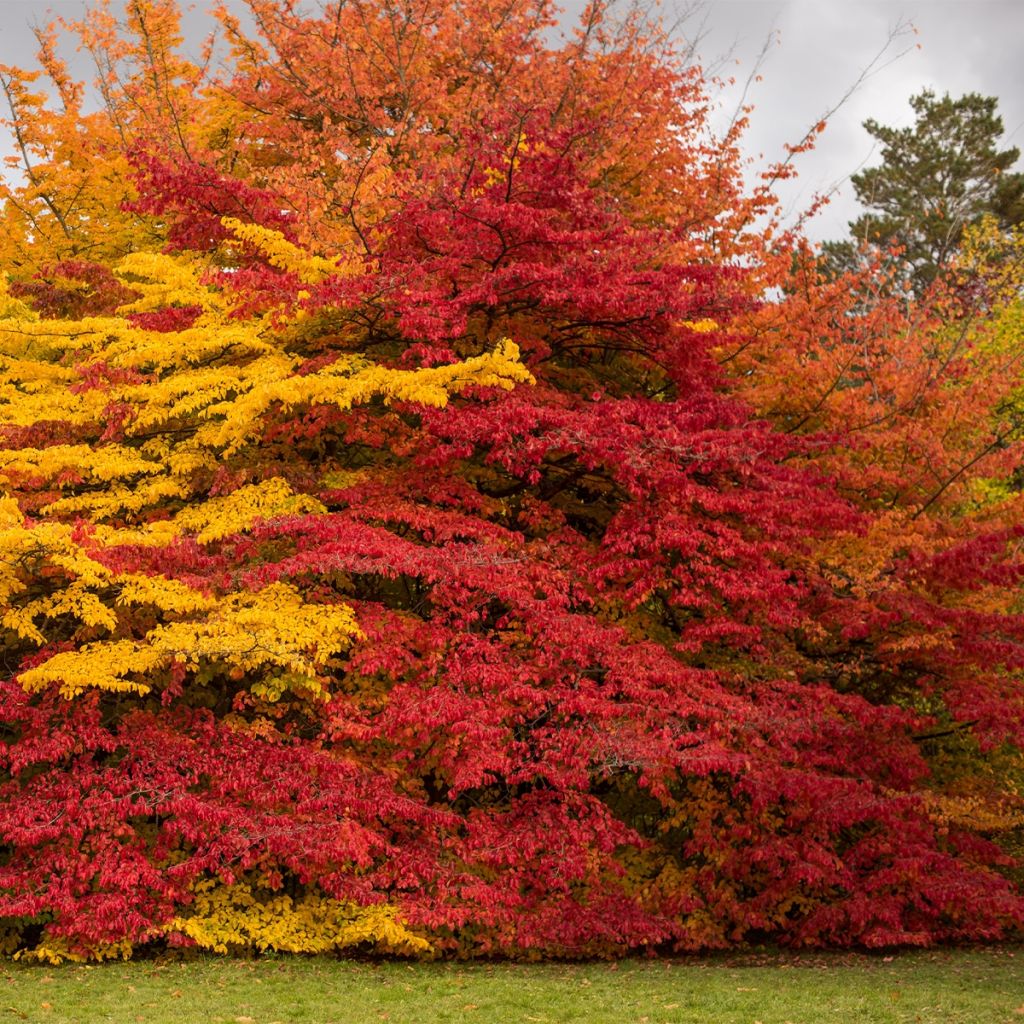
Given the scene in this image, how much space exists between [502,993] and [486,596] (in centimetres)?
404

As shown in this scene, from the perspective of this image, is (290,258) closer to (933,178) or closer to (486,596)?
(486,596)

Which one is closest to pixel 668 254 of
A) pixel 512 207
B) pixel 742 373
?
pixel 742 373

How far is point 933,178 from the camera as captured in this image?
1694 inches

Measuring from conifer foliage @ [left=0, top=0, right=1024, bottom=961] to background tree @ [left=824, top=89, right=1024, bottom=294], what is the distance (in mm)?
26827

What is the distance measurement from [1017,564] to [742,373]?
15.1ft

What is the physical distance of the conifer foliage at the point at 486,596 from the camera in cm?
1168

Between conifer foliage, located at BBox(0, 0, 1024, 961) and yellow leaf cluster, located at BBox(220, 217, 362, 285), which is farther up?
yellow leaf cluster, located at BBox(220, 217, 362, 285)

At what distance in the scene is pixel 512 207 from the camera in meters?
13.1

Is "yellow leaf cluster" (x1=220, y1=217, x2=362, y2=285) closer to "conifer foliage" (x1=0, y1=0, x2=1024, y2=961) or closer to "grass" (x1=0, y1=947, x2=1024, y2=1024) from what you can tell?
"conifer foliage" (x1=0, y1=0, x2=1024, y2=961)

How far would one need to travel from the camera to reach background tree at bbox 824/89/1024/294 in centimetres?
4044

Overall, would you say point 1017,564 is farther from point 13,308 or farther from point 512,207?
point 13,308

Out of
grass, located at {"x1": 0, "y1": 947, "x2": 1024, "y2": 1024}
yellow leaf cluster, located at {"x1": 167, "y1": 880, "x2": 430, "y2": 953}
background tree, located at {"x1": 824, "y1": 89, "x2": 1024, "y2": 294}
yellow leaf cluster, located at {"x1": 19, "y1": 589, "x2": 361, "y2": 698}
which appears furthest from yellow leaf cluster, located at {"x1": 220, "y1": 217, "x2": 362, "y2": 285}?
background tree, located at {"x1": 824, "y1": 89, "x2": 1024, "y2": 294}

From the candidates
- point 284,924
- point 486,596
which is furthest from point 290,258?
point 284,924

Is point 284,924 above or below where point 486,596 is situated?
below
